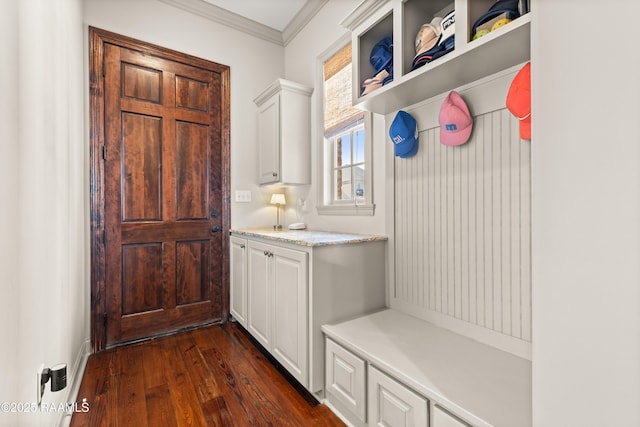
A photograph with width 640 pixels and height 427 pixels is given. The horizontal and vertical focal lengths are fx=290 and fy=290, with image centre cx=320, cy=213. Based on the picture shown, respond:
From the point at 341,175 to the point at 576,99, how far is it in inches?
79.7

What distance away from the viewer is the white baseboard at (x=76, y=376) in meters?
1.47

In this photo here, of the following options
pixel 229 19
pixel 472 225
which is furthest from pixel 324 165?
pixel 229 19

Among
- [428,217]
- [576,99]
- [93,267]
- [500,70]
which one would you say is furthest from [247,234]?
[576,99]

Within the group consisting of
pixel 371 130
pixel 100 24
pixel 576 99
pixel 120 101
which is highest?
pixel 100 24

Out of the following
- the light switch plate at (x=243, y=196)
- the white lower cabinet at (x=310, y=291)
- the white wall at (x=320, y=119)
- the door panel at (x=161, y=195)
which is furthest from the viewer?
the light switch plate at (x=243, y=196)

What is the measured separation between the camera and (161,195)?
253cm

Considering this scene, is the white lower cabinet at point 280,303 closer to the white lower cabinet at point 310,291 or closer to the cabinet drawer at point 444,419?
the white lower cabinet at point 310,291

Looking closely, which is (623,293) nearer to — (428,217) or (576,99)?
(576,99)

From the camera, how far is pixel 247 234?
2.39m

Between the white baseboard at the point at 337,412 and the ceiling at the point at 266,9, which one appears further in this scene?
the ceiling at the point at 266,9

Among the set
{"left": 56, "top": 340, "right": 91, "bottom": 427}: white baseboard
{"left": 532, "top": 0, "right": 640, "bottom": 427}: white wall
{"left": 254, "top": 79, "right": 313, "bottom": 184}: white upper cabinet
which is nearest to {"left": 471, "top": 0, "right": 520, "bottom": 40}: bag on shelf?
{"left": 532, "top": 0, "right": 640, "bottom": 427}: white wall

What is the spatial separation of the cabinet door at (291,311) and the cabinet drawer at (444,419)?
773mm

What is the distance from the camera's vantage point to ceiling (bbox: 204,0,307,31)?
271cm

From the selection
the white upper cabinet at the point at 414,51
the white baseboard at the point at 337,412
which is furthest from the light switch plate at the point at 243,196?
the white baseboard at the point at 337,412
